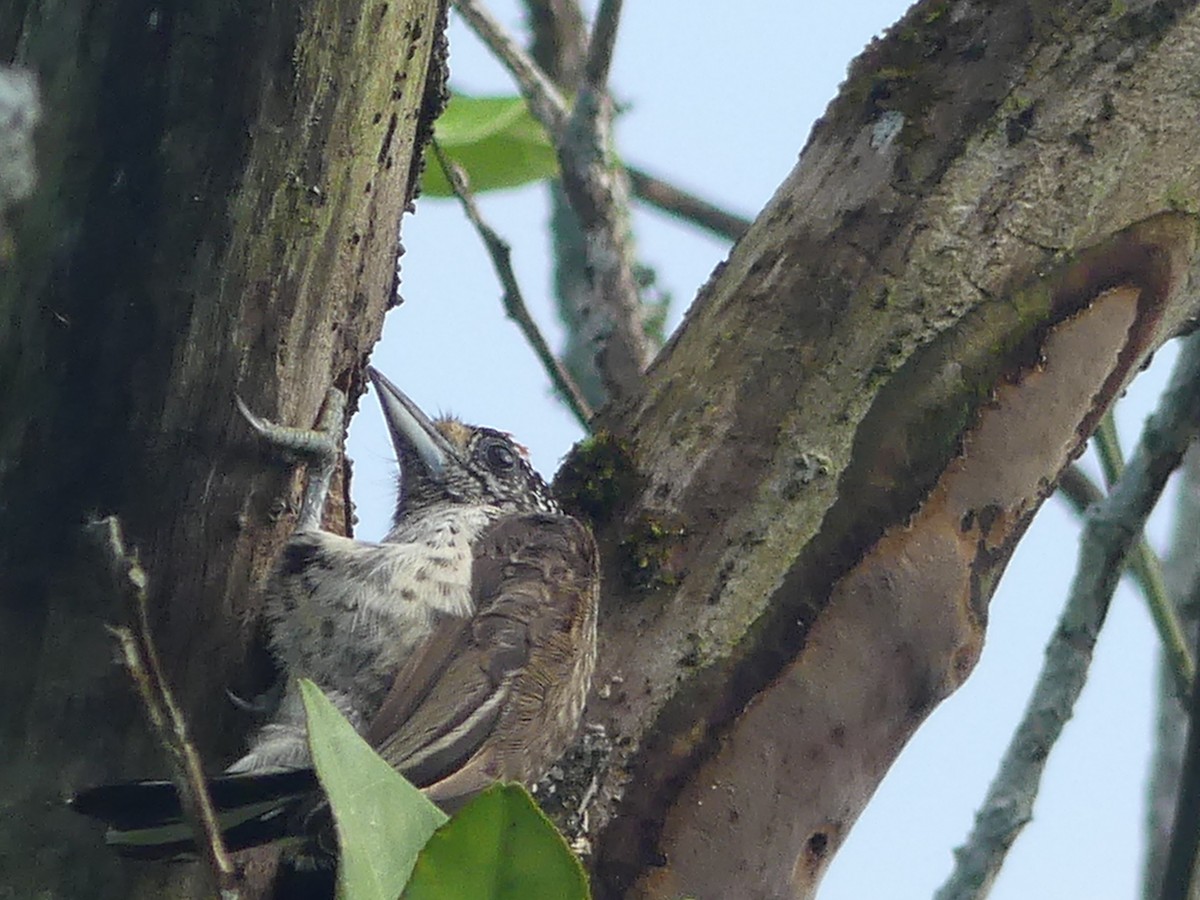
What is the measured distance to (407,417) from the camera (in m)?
3.80

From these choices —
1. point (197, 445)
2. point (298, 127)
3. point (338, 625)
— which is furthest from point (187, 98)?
point (338, 625)

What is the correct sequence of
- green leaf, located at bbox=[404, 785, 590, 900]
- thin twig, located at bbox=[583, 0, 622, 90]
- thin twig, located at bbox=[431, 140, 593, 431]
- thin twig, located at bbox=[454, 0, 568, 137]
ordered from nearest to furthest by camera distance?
1. green leaf, located at bbox=[404, 785, 590, 900]
2. thin twig, located at bbox=[431, 140, 593, 431]
3. thin twig, located at bbox=[583, 0, 622, 90]
4. thin twig, located at bbox=[454, 0, 568, 137]

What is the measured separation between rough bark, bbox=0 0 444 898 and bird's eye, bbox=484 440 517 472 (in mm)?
1718

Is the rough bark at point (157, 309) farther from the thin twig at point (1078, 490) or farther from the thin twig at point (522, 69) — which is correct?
the thin twig at point (1078, 490)

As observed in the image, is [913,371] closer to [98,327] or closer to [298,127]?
[298,127]

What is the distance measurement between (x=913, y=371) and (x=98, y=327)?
1.29 m

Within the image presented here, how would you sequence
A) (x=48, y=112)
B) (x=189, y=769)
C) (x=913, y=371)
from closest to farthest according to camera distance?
(x=189, y=769), (x=48, y=112), (x=913, y=371)

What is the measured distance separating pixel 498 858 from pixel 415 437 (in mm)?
2430

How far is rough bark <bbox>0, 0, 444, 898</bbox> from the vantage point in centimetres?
181

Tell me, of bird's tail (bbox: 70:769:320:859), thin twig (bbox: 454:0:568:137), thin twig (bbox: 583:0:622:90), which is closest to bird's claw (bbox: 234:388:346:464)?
bird's tail (bbox: 70:769:320:859)

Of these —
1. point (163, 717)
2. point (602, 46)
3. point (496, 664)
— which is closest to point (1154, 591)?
point (496, 664)

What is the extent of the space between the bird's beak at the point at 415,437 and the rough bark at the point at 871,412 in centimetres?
107

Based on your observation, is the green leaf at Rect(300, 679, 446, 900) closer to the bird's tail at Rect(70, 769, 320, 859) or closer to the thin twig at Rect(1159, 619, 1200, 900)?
the bird's tail at Rect(70, 769, 320, 859)

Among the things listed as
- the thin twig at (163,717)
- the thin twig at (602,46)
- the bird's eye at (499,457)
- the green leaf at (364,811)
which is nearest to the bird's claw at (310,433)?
the green leaf at (364,811)
